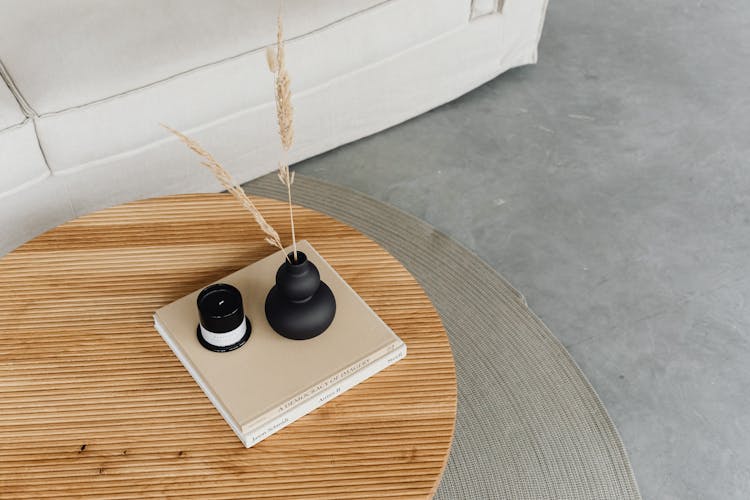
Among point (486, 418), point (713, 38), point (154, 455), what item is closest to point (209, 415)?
point (154, 455)

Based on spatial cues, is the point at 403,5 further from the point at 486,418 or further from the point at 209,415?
the point at 209,415

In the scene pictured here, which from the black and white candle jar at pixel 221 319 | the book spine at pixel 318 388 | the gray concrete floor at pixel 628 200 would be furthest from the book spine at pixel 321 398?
the gray concrete floor at pixel 628 200

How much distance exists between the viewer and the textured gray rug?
4.89 feet

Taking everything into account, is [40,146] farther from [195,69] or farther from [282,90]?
[282,90]

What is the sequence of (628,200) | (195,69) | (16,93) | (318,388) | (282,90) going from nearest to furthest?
(282,90)
(318,388)
(16,93)
(195,69)
(628,200)

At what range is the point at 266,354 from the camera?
3.81ft

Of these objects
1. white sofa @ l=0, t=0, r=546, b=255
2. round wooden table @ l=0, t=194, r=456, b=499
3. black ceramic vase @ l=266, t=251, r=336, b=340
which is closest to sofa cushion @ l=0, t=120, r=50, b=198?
white sofa @ l=0, t=0, r=546, b=255

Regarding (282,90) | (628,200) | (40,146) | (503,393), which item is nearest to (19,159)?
(40,146)

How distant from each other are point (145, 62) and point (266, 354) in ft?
2.64

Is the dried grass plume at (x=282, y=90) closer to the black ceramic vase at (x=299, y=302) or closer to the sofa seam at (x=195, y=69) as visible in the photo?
the black ceramic vase at (x=299, y=302)

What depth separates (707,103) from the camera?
2.37 m

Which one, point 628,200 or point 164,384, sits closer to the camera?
point 164,384

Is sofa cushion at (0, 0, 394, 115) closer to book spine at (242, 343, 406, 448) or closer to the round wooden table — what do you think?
the round wooden table

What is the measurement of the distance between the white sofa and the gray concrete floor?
252 millimetres
